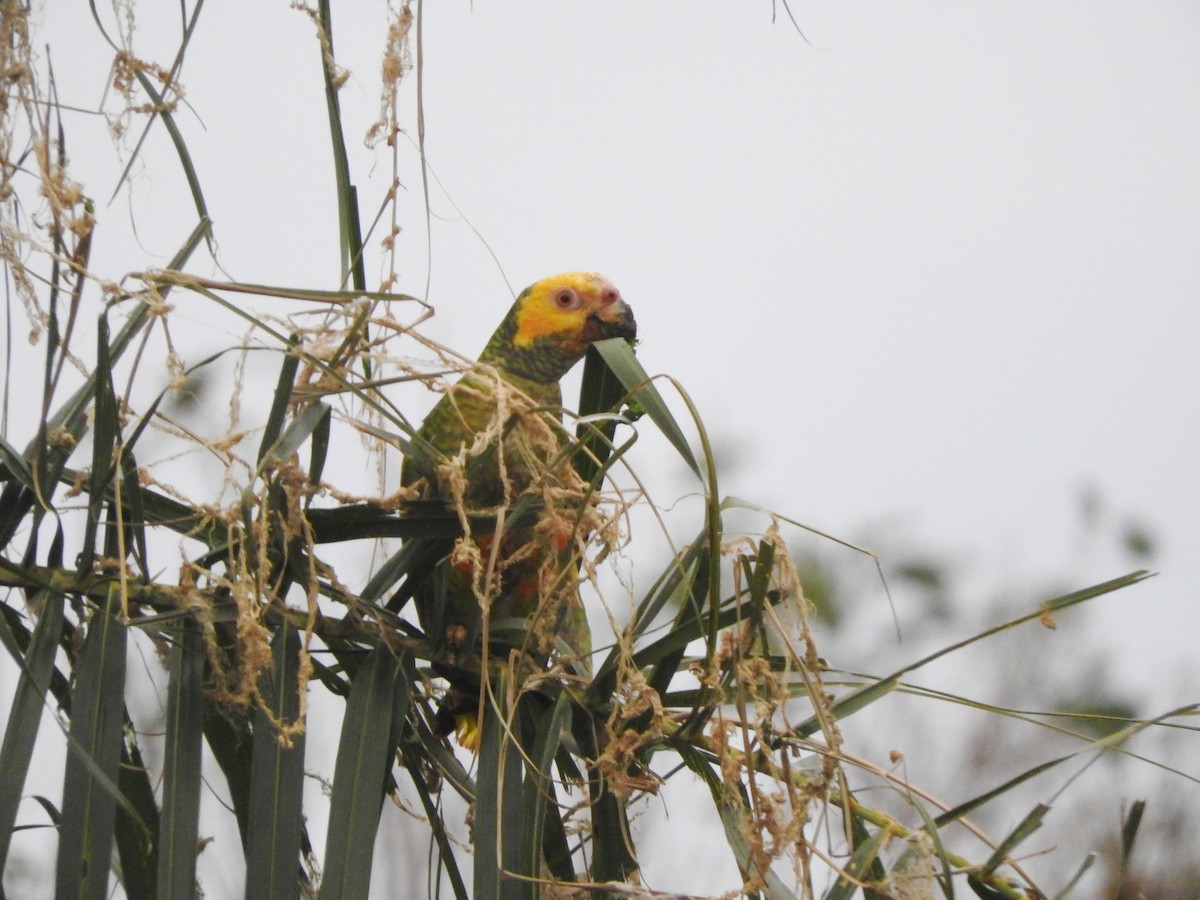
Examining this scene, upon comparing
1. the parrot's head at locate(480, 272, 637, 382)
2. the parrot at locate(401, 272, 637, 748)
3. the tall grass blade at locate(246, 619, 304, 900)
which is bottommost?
the tall grass blade at locate(246, 619, 304, 900)

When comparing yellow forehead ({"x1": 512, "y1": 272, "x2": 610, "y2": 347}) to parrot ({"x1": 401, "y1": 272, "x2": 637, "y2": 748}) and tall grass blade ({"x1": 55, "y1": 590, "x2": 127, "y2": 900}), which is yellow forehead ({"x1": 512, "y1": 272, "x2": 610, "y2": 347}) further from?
tall grass blade ({"x1": 55, "y1": 590, "x2": 127, "y2": 900})

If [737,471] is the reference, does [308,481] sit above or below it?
below

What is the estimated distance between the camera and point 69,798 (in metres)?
0.88

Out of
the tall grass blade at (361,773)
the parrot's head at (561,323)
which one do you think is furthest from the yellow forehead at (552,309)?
the tall grass blade at (361,773)

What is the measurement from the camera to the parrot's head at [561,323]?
1785 mm

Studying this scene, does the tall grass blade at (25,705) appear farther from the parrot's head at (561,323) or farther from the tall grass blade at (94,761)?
the parrot's head at (561,323)

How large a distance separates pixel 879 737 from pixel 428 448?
12.3 feet

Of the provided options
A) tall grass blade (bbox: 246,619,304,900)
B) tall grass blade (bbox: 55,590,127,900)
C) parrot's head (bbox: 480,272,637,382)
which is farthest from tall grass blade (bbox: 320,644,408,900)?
parrot's head (bbox: 480,272,637,382)

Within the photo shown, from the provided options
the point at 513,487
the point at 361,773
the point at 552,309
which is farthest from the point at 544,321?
the point at 361,773

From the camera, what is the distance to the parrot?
2.94 feet

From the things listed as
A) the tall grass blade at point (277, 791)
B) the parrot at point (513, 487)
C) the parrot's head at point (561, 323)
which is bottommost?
the tall grass blade at point (277, 791)

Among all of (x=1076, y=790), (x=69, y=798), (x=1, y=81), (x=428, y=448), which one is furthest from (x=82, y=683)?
(x=1076, y=790)

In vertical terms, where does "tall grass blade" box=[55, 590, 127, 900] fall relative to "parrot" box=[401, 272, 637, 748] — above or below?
below

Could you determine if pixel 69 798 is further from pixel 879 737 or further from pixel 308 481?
pixel 879 737
